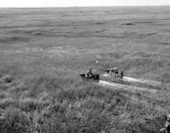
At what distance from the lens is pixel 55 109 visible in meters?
6.59

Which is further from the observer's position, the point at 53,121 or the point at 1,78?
the point at 1,78

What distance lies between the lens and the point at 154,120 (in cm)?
604

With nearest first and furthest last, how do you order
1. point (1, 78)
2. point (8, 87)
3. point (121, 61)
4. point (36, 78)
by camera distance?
point (8, 87)
point (36, 78)
point (1, 78)
point (121, 61)

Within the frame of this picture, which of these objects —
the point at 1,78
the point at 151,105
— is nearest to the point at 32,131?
the point at 151,105

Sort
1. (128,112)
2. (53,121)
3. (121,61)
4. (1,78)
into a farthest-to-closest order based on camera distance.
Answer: (121,61) → (1,78) → (128,112) → (53,121)

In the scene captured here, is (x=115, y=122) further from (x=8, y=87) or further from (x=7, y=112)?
(x=8, y=87)

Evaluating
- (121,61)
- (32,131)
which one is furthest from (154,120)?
(121,61)

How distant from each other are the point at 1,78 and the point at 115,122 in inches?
294

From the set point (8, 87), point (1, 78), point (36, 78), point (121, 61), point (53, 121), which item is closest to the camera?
point (53, 121)

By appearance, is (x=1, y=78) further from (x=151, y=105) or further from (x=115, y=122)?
(x=151, y=105)

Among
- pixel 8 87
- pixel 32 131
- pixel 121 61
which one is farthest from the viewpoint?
pixel 121 61

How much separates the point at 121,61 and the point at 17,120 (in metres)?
12.0

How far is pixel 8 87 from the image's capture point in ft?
Answer: 30.0

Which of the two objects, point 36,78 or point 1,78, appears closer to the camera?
point 36,78
